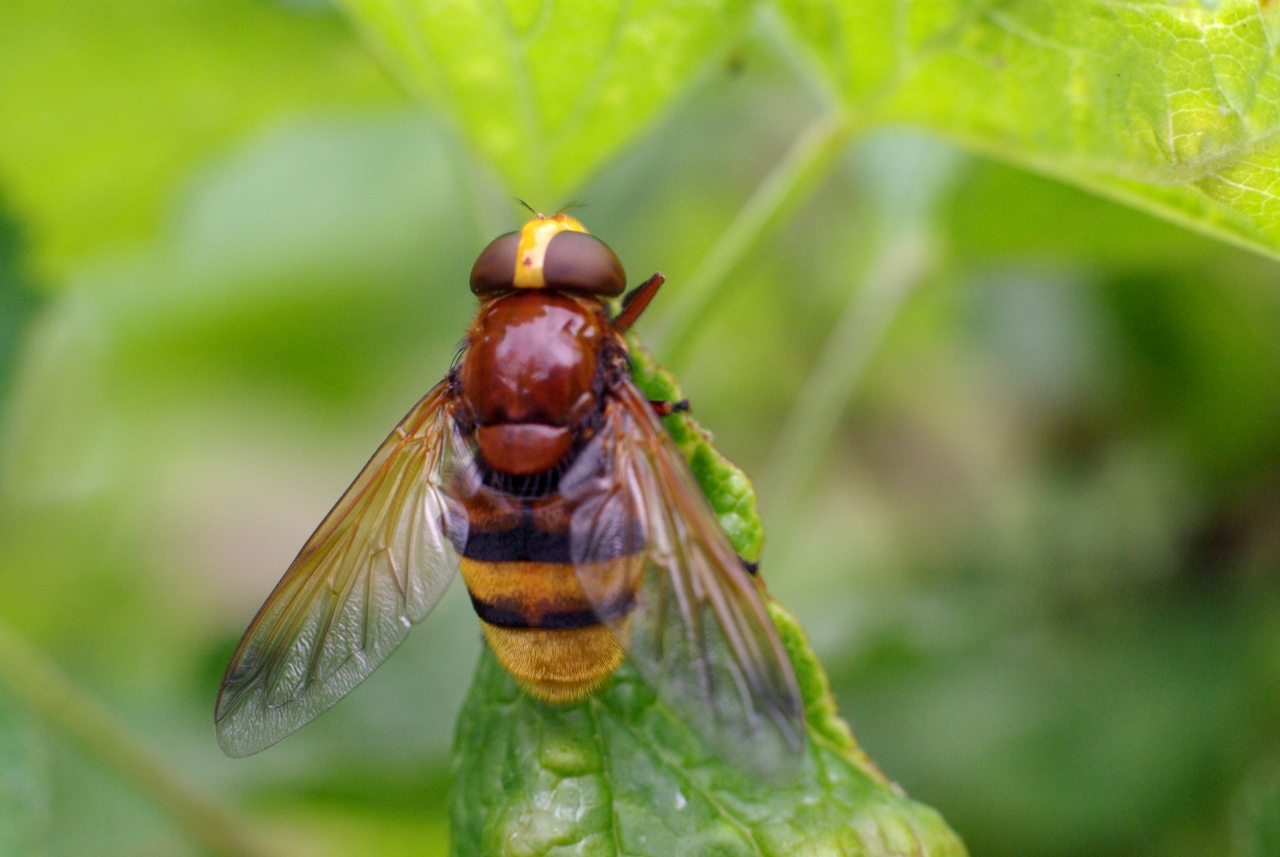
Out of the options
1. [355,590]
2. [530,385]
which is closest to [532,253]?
[530,385]

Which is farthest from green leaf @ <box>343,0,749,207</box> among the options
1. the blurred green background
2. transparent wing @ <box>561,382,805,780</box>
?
transparent wing @ <box>561,382,805,780</box>

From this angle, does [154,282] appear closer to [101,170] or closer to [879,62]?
[101,170]

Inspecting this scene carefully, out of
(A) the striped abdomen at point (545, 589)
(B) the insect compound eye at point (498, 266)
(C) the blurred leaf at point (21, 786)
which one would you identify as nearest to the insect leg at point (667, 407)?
(A) the striped abdomen at point (545, 589)

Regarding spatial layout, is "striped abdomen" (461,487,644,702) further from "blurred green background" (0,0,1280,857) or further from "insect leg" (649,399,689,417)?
"blurred green background" (0,0,1280,857)

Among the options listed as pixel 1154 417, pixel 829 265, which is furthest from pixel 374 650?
pixel 829 265

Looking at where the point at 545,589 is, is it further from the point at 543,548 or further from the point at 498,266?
the point at 498,266

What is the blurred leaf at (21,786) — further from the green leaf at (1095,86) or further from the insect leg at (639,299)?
the green leaf at (1095,86)

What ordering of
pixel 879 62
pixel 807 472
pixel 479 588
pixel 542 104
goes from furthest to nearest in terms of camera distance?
pixel 807 472
pixel 542 104
pixel 879 62
pixel 479 588
